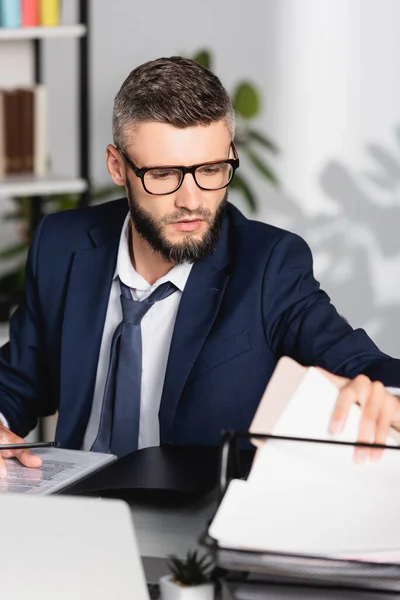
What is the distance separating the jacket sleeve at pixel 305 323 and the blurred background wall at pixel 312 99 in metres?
3.17

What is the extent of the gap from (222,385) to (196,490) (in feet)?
1.59

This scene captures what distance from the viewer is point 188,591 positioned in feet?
3.56

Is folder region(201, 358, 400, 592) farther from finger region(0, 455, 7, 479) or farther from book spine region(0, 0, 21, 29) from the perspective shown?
book spine region(0, 0, 21, 29)

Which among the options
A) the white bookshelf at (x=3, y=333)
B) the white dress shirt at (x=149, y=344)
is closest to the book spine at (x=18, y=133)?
the white bookshelf at (x=3, y=333)

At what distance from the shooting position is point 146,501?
1.47 meters

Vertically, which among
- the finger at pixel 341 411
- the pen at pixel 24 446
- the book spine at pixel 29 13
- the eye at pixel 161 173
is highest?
the book spine at pixel 29 13

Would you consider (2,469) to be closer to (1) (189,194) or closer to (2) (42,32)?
(1) (189,194)

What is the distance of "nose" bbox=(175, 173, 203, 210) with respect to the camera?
1792 mm

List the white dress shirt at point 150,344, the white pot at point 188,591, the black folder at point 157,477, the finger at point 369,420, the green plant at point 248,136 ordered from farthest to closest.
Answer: the green plant at point 248,136, the white dress shirt at point 150,344, the black folder at point 157,477, the finger at point 369,420, the white pot at point 188,591

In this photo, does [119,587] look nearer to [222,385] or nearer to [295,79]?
[222,385]

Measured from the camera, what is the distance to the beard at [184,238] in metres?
1.85

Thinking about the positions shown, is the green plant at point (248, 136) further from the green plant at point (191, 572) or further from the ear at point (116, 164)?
the green plant at point (191, 572)

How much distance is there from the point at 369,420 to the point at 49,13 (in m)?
2.91

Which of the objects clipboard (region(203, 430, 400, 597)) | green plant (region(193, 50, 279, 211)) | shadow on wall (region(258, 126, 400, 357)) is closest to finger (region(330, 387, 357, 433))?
clipboard (region(203, 430, 400, 597))
